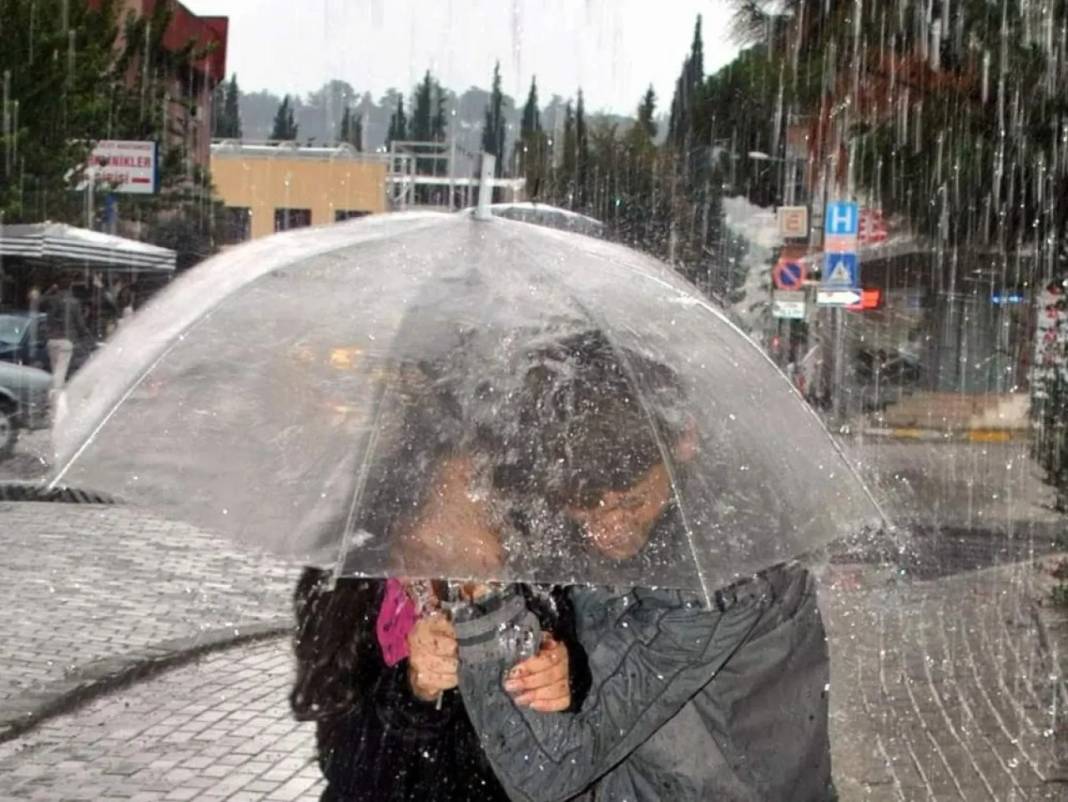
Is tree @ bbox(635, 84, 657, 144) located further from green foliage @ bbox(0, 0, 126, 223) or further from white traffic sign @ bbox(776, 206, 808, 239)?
green foliage @ bbox(0, 0, 126, 223)

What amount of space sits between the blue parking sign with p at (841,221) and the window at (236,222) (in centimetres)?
2028

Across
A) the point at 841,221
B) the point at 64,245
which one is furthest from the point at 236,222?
the point at 841,221

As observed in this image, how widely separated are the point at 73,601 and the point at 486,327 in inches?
298

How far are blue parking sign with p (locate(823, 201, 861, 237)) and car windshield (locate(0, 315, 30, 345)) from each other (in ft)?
33.9

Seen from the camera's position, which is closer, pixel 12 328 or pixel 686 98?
pixel 12 328

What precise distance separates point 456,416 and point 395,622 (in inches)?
14.1

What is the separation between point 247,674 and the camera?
27.1 feet

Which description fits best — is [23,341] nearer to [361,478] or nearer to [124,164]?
[124,164]

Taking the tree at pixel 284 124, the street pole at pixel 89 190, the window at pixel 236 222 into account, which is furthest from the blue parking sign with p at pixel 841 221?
the tree at pixel 284 124

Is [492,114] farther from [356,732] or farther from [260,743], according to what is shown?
[356,732]

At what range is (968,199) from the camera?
8891 millimetres

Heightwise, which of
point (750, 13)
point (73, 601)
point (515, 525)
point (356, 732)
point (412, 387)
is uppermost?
point (750, 13)

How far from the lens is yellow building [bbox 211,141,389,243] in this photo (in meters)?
36.1

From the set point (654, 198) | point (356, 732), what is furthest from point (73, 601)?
point (654, 198)
